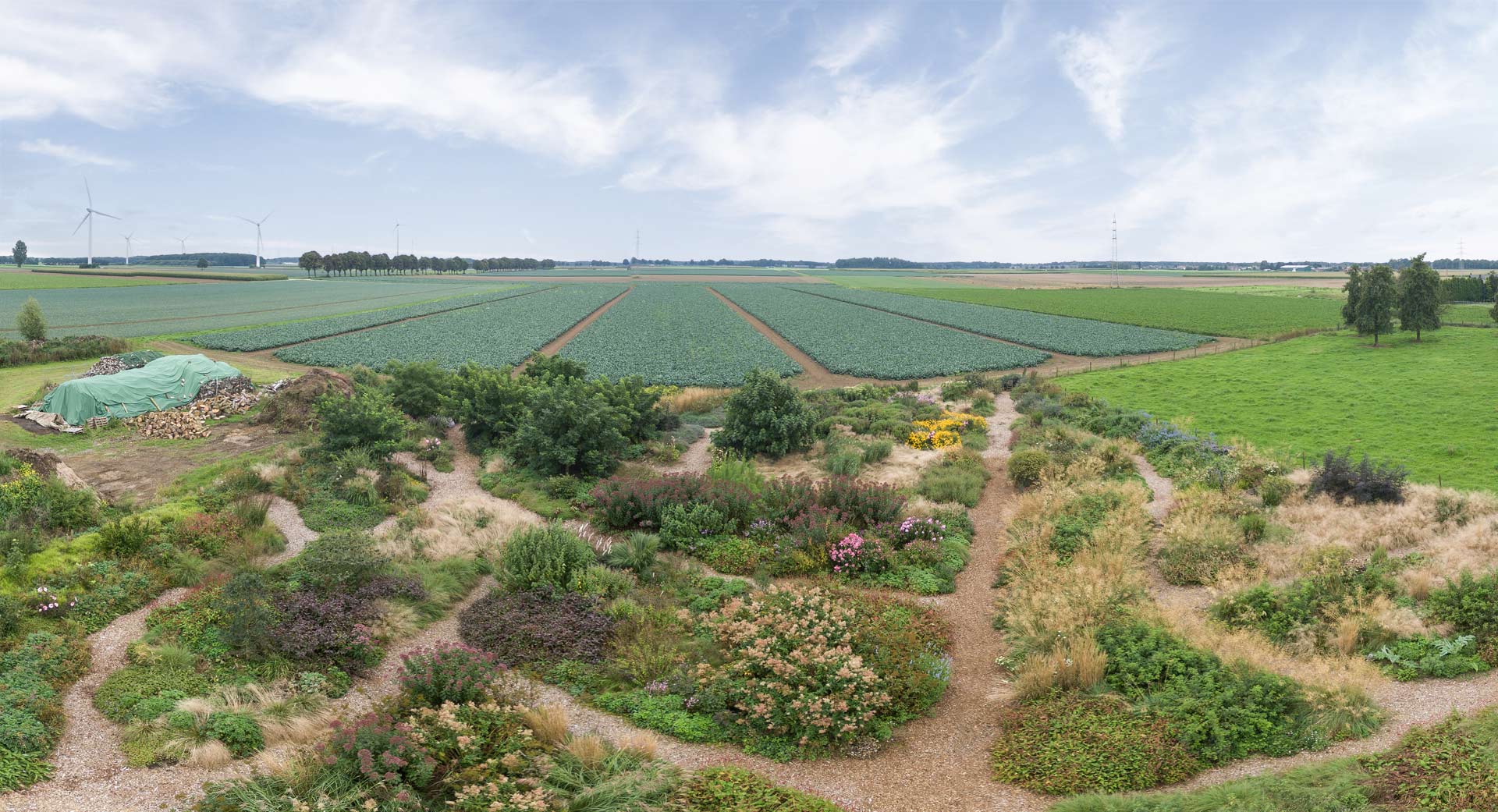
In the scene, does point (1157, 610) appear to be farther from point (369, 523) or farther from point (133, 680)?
point (369, 523)

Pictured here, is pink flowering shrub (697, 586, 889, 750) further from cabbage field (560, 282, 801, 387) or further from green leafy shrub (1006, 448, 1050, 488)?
cabbage field (560, 282, 801, 387)

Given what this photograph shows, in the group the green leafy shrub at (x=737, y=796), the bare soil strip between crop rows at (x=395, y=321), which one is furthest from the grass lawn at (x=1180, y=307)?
the bare soil strip between crop rows at (x=395, y=321)

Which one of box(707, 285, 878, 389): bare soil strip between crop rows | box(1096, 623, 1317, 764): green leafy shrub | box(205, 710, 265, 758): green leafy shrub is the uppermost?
box(707, 285, 878, 389): bare soil strip between crop rows

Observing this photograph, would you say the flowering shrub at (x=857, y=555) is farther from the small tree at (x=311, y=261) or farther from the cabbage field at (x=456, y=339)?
the small tree at (x=311, y=261)

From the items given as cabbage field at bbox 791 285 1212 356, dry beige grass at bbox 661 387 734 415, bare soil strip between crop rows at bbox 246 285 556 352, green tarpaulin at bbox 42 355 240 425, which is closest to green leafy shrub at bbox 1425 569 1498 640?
dry beige grass at bbox 661 387 734 415

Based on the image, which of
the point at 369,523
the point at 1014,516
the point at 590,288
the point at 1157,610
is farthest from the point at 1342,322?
the point at 590,288

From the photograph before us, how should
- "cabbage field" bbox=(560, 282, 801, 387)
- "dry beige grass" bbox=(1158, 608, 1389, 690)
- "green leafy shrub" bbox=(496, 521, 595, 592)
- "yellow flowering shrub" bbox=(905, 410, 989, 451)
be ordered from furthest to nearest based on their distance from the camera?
1. "cabbage field" bbox=(560, 282, 801, 387)
2. "yellow flowering shrub" bbox=(905, 410, 989, 451)
3. "green leafy shrub" bbox=(496, 521, 595, 592)
4. "dry beige grass" bbox=(1158, 608, 1389, 690)
